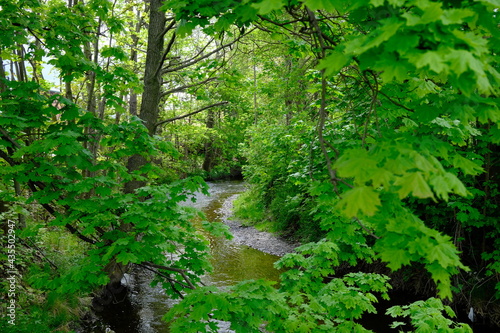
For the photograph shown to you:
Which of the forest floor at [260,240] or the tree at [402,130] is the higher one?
the tree at [402,130]

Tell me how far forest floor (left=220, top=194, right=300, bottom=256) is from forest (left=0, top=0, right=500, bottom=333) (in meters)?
2.49

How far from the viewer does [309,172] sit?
407 cm

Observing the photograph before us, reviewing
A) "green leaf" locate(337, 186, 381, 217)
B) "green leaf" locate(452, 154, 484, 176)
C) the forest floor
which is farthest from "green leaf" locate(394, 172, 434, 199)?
the forest floor

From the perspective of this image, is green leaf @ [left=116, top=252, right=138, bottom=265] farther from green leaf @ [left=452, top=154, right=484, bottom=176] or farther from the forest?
green leaf @ [left=452, top=154, right=484, bottom=176]

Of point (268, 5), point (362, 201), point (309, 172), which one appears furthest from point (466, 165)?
point (309, 172)

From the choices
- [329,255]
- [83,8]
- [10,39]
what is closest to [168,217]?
[329,255]

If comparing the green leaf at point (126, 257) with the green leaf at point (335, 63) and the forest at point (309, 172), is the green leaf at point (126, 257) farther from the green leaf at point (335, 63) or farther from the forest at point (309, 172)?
the green leaf at point (335, 63)

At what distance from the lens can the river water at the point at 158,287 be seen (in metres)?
6.63

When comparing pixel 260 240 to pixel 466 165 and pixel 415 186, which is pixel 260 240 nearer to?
pixel 466 165

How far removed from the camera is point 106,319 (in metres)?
6.77

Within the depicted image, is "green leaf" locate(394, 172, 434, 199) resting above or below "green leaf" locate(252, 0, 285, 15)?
below

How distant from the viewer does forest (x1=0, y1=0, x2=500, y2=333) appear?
5.43 feet

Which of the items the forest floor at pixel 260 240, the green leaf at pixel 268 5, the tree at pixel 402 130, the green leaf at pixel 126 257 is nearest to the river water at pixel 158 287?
the forest floor at pixel 260 240

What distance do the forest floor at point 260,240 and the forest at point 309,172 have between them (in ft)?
8.16
